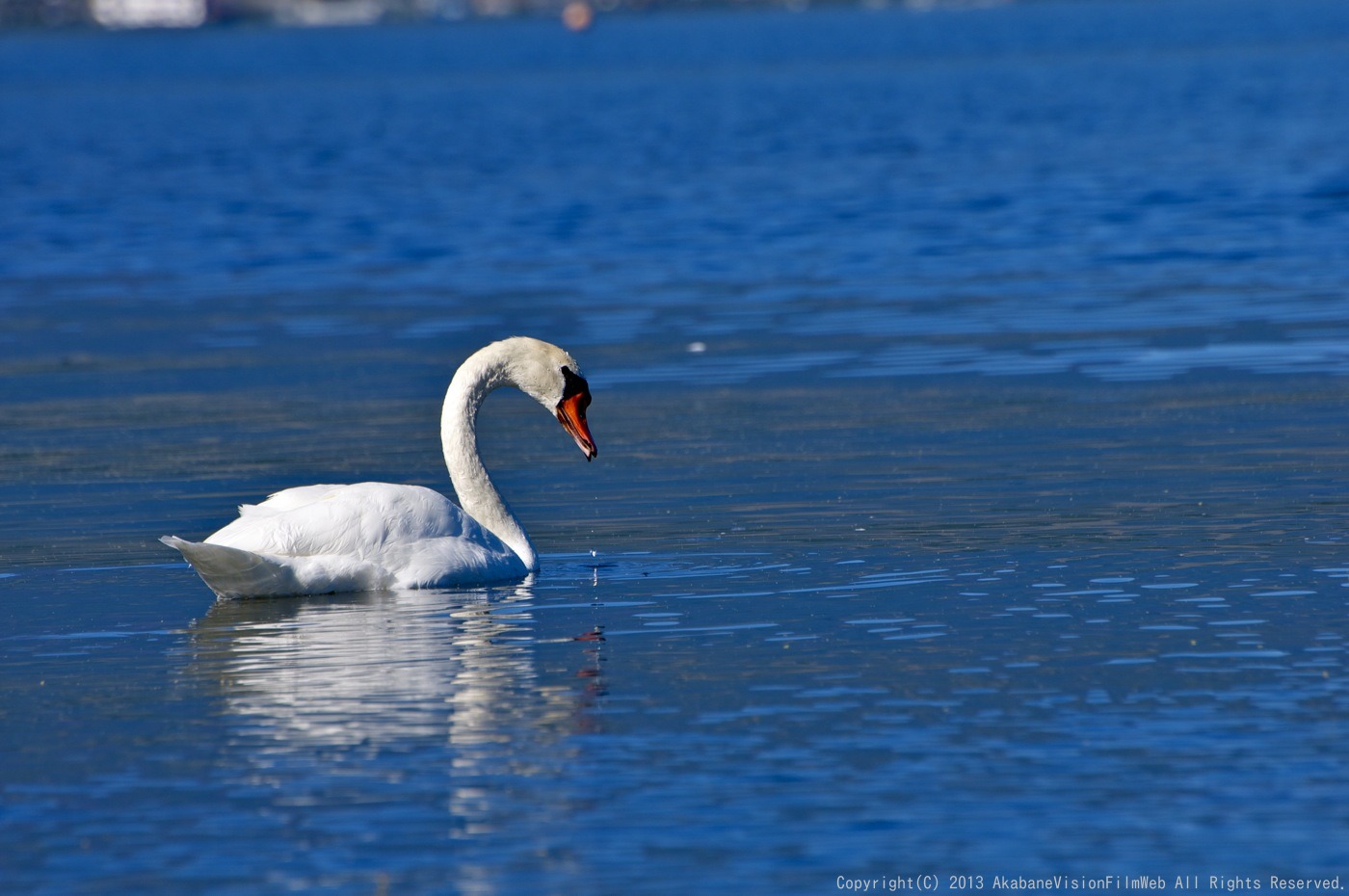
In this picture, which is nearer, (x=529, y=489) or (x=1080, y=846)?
(x=1080, y=846)

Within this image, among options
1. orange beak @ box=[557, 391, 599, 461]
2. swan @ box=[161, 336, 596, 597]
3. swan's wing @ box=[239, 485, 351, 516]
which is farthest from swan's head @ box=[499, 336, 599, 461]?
swan's wing @ box=[239, 485, 351, 516]

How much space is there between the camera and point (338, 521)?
9.86 metres

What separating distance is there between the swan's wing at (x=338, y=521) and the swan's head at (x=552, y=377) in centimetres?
121

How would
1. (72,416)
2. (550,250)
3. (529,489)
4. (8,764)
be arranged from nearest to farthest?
(8,764), (529,489), (72,416), (550,250)

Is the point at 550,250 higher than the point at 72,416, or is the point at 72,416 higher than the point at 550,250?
the point at 550,250

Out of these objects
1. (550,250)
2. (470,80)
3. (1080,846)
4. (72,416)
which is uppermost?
(470,80)

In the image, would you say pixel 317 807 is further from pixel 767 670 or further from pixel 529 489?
pixel 529 489

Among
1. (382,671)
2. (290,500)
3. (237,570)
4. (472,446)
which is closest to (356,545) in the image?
(290,500)

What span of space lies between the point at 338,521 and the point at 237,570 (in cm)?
49

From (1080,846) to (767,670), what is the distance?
7.17 ft

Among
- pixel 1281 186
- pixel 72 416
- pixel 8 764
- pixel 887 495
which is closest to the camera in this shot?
pixel 8 764

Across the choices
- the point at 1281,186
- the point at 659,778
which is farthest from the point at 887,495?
the point at 1281,186

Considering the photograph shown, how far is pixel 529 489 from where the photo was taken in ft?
42.4

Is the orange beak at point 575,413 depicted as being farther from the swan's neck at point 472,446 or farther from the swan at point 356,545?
the swan at point 356,545
